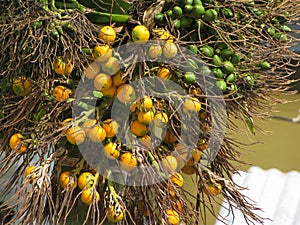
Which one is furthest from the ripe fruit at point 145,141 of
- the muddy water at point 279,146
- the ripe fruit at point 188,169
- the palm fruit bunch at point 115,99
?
the muddy water at point 279,146

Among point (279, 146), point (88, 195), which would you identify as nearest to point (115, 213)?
point (88, 195)

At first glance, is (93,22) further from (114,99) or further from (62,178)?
(62,178)

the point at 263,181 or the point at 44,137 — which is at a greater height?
the point at 44,137

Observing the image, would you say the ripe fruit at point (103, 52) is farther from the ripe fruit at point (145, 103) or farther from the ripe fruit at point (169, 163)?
the ripe fruit at point (169, 163)

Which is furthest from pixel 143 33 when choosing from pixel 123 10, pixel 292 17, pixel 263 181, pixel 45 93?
pixel 263 181

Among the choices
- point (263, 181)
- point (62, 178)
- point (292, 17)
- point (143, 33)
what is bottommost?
point (263, 181)

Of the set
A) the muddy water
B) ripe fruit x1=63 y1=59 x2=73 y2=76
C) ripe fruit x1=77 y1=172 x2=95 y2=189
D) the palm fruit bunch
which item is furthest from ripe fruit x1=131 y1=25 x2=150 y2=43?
the muddy water

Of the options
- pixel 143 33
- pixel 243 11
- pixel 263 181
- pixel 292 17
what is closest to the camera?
pixel 143 33

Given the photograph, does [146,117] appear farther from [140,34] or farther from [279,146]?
[279,146]
